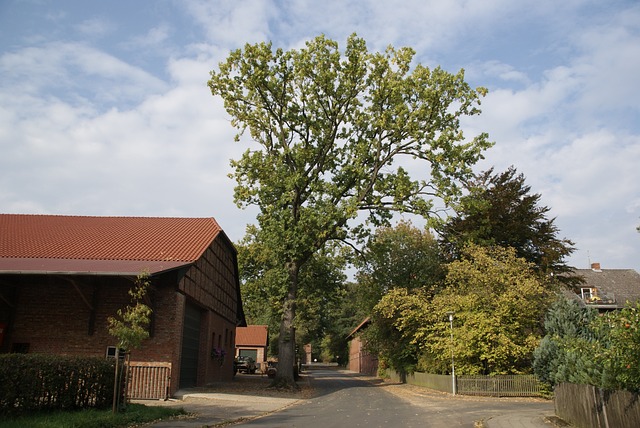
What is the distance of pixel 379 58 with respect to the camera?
2481 centimetres

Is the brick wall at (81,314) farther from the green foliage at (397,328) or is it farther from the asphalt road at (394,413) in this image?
the green foliage at (397,328)

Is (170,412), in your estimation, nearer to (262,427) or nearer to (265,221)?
(262,427)

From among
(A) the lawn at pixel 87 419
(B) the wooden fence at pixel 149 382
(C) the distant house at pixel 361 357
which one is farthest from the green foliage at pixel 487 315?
(C) the distant house at pixel 361 357

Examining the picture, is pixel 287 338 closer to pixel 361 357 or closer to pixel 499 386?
pixel 499 386

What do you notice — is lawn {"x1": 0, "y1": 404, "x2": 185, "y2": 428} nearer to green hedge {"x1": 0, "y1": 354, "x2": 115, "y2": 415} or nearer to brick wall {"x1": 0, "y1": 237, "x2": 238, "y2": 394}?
green hedge {"x1": 0, "y1": 354, "x2": 115, "y2": 415}

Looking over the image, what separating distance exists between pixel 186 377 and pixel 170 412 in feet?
30.5

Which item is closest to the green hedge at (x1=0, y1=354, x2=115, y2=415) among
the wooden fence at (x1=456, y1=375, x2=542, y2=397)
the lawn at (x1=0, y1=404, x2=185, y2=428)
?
the lawn at (x1=0, y1=404, x2=185, y2=428)

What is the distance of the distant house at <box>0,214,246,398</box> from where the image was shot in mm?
18484

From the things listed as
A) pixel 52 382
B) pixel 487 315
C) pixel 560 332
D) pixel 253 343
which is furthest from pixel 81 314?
pixel 253 343

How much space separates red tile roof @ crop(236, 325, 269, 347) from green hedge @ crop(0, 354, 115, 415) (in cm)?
4622

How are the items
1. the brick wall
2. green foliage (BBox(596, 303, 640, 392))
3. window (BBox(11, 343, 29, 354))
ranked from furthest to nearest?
1. window (BBox(11, 343, 29, 354))
2. the brick wall
3. green foliage (BBox(596, 303, 640, 392))

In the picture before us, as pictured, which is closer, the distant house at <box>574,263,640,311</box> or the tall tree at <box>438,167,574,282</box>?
the tall tree at <box>438,167,574,282</box>

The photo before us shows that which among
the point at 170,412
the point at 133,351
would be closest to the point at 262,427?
the point at 170,412

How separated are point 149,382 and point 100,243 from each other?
7033mm
